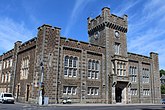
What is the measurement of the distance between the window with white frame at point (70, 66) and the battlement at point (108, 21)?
10.5 m

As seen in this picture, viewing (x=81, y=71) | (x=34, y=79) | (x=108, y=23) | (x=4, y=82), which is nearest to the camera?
(x=34, y=79)

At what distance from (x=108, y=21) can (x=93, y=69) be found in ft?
33.2

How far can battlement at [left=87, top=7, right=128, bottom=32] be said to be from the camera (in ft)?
121

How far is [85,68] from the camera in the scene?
3212cm

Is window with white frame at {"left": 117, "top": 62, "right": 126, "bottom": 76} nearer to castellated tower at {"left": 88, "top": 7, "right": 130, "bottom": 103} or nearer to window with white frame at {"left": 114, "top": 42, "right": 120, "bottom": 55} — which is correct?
castellated tower at {"left": 88, "top": 7, "right": 130, "bottom": 103}

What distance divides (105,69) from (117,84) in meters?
3.53

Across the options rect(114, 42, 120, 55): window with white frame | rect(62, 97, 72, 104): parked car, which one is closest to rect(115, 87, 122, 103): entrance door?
rect(114, 42, 120, 55): window with white frame

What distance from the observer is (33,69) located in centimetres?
2969

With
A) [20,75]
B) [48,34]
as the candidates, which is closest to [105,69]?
[48,34]

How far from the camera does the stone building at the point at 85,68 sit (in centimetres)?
2823

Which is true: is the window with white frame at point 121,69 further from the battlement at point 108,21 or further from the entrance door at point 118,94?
the battlement at point 108,21

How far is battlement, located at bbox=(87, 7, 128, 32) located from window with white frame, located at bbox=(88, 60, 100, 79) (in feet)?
26.9

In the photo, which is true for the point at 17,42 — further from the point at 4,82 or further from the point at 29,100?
the point at 29,100

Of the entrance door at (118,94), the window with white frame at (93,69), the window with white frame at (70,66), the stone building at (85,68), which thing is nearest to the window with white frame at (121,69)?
the stone building at (85,68)
